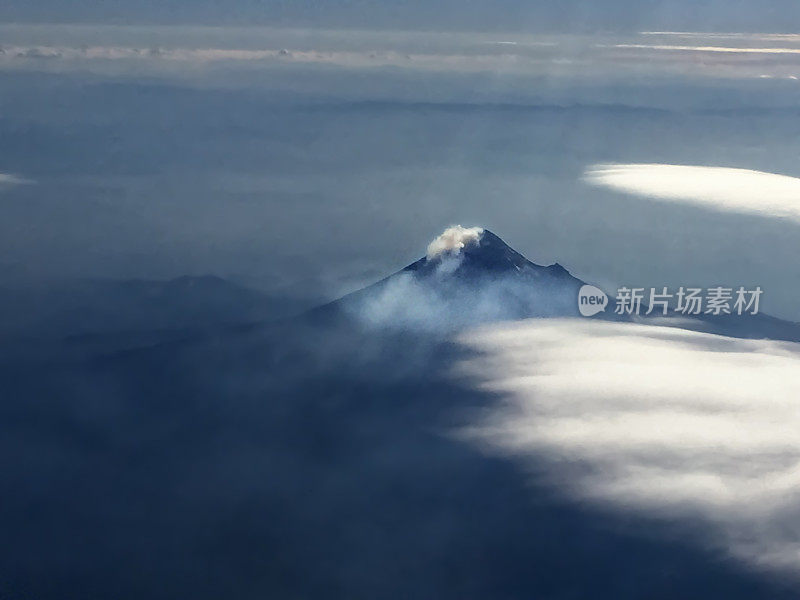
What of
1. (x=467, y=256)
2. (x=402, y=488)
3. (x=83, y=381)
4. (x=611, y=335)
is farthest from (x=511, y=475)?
(x=467, y=256)

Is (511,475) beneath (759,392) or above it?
beneath

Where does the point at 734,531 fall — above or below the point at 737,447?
below

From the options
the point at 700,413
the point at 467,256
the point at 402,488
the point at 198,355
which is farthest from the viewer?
the point at 467,256

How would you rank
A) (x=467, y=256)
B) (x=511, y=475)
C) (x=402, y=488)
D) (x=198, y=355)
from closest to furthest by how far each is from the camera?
1. (x=402, y=488)
2. (x=511, y=475)
3. (x=198, y=355)
4. (x=467, y=256)

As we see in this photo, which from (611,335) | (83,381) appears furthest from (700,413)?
(83,381)

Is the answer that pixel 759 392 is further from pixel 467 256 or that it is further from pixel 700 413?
pixel 467 256

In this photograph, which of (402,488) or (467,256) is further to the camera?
(467,256)

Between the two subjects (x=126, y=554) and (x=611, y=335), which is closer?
(x=126, y=554)

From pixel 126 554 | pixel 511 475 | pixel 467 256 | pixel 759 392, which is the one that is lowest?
pixel 126 554

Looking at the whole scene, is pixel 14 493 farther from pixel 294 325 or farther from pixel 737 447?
pixel 737 447
